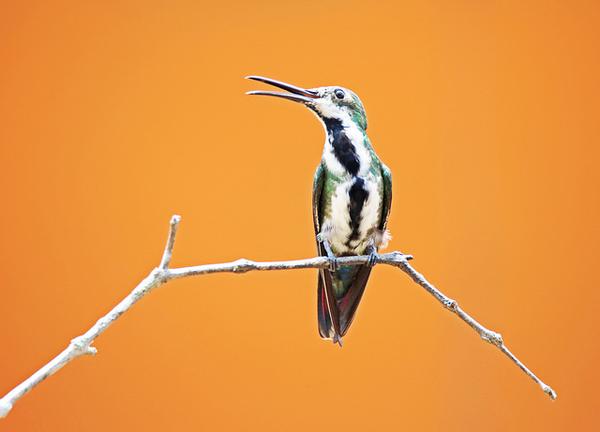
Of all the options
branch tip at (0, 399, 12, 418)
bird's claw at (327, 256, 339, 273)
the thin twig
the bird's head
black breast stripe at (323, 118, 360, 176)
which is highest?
the bird's head

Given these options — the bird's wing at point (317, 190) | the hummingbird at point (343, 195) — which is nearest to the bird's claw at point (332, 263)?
the hummingbird at point (343, 195)

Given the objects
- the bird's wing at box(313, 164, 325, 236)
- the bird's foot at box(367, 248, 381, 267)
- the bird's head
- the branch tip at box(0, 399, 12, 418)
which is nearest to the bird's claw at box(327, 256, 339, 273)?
the bird's foot at box(367, 248, 381, 267)

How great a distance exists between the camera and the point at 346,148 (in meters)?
1.96

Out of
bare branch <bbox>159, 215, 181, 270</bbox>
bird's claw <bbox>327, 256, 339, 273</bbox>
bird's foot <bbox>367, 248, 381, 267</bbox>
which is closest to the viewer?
bare branch <bbox>159, 215, 181, 270</bbox>

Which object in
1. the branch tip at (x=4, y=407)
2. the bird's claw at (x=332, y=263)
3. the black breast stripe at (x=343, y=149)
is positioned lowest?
the branch tip at (x=4, y=407)

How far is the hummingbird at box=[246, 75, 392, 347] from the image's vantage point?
→ 1970 mm

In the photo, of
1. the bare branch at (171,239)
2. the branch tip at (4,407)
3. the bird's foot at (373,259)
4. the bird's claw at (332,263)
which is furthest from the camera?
the bird's foot at (373,259)

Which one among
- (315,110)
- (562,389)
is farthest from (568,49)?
(315,110)

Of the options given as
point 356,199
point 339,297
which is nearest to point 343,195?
point 356,199

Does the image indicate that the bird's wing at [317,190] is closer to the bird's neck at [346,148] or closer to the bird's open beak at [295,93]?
the bird's neck at [346,148]

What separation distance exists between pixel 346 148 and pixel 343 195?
142 millimetres

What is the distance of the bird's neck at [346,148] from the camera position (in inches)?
77.4

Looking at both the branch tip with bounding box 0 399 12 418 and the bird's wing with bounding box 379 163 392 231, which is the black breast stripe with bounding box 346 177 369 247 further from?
the branch tip with bounding box 0 399 12 418

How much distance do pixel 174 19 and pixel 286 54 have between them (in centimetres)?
52
